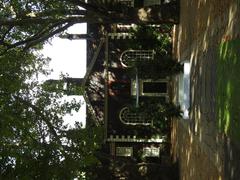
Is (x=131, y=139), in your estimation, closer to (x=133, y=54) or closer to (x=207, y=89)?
(x=133, y=54)

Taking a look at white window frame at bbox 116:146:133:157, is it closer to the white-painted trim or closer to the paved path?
the white-painted trim

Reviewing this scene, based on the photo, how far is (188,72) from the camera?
Result: 17.2m

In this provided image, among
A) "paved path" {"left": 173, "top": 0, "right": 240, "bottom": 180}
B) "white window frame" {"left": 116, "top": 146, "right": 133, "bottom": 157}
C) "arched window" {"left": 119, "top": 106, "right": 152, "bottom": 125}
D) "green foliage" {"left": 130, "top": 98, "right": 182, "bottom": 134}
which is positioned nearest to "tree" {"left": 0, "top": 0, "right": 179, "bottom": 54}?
"paved path" {"left": 173, "top": 0, "right": 240, "bottom": 180}

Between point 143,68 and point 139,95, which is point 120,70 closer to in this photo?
point 139,95

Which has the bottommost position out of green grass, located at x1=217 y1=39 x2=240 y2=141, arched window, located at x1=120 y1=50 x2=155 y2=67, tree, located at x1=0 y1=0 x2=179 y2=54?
green grass, located at x1=217 y1=39 x2=240 y2=141

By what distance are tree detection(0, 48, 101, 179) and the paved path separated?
537 cm

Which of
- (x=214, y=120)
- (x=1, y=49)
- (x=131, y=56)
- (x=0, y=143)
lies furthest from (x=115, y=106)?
(x=214, y=120)

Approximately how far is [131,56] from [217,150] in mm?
19188

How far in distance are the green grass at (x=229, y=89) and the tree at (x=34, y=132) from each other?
10127 mm

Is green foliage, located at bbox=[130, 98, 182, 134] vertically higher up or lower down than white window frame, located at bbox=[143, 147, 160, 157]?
higher up

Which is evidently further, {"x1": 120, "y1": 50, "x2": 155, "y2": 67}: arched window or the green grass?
{"x1": 120, "y1": 50, "x2": 155, "y2": 67}: arched window

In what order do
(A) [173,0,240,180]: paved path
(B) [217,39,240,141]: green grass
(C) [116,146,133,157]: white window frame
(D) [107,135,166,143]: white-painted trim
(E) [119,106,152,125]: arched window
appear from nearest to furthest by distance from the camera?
(B) [217,39,240,141]: green grass < (A) [173,0,240,180]: paved path < (D) [107,135,166,143]: white-painted trim < (C) [116,146,133,157]: white window frame < (E) [119,106,152,125]: arched window

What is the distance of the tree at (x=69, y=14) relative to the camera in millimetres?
18703

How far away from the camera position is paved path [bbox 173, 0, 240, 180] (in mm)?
9629
